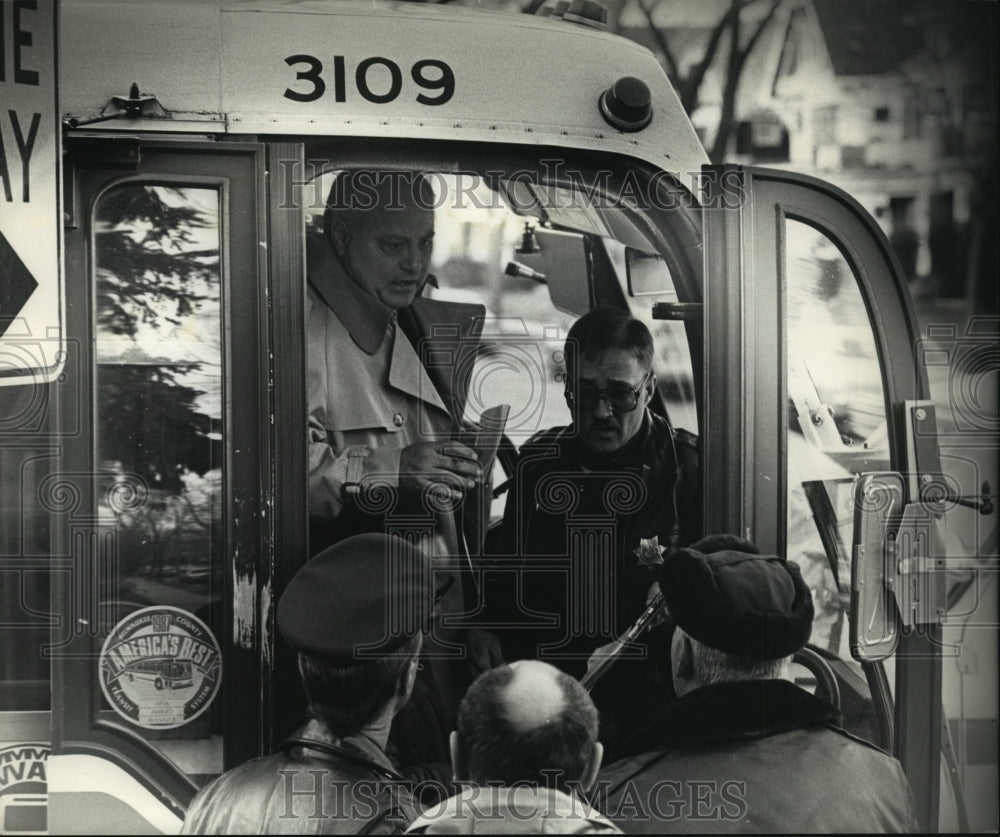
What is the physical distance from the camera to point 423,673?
3467mm

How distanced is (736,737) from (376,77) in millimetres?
2031

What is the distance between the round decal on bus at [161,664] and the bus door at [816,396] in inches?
56.3

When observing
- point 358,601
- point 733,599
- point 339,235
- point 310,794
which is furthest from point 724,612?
point 339,235

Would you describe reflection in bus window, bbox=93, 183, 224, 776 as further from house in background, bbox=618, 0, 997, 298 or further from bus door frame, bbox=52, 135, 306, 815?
house in background, bbox=618, 0, 997, 298

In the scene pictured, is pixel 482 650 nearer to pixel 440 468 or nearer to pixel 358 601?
pixel 358 601

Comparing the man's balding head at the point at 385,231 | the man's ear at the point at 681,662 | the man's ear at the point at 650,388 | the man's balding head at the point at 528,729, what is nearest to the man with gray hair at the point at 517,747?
the man's balding head at the point at 528,729

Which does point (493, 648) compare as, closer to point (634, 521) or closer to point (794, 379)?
point (634, 521)

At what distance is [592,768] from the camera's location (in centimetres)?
348

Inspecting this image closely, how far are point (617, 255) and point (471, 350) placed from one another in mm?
480

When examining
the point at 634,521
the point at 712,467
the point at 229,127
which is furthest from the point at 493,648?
the point at 229,127

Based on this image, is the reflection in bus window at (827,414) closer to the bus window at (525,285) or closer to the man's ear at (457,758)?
the bus window at (525,285)

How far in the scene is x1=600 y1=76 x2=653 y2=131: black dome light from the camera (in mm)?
3533

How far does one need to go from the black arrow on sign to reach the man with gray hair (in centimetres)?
158

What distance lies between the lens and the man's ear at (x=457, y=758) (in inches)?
136
